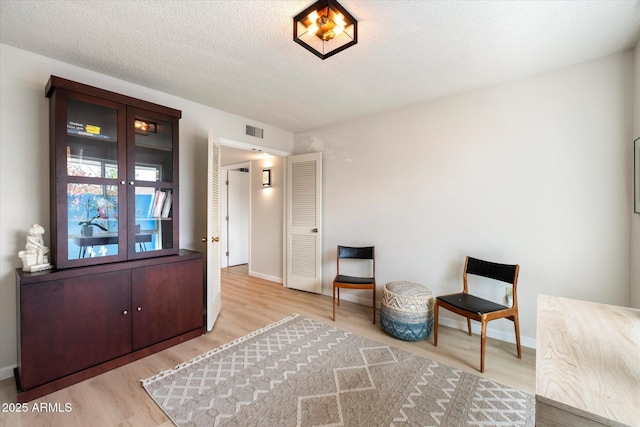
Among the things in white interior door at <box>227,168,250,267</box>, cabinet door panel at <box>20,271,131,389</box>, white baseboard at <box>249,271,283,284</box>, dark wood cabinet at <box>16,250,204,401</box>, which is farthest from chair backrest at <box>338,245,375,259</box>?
white interior door at <box>227,168,250,267</box>

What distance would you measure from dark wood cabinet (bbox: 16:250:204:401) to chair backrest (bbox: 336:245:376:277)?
167 cm

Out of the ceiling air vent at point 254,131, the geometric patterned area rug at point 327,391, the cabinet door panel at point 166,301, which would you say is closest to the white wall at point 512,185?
the geometric patterned area rug at point 327,391

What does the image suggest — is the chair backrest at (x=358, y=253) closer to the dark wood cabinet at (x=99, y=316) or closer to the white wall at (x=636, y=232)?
the dark wood cabinet at (x=99, y=316)

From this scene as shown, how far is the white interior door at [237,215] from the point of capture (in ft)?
18.5

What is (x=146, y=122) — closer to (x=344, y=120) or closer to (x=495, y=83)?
(x=344, y=120)

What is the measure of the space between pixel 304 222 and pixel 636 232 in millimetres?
3282

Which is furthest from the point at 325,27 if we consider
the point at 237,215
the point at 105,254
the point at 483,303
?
the point at 237,215

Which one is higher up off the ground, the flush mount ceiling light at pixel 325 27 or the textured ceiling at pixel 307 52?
the textured ceiling at pixel 307 52

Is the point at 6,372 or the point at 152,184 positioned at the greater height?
the point at 152,184

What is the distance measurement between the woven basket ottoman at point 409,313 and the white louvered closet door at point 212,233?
70.4 inches

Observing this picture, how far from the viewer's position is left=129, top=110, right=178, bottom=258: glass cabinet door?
7.61ft

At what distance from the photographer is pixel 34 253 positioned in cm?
189

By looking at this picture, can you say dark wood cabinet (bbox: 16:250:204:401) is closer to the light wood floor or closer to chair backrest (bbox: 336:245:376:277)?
the light wood floor

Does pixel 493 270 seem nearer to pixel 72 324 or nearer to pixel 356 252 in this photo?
pixel 356 252
